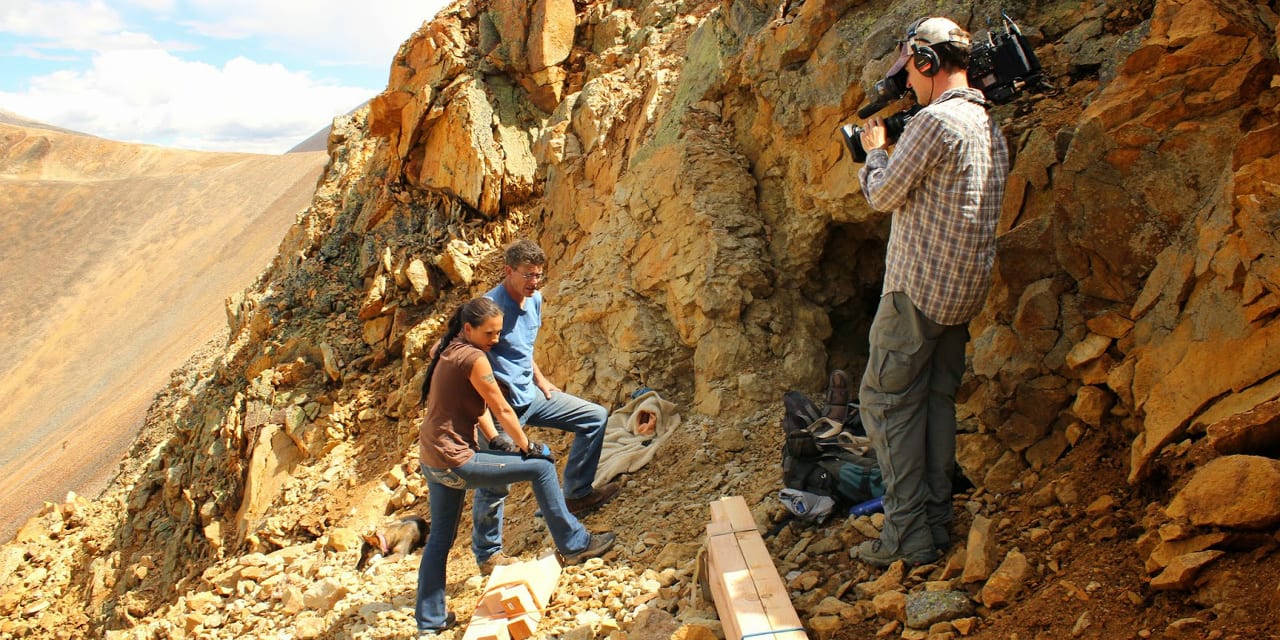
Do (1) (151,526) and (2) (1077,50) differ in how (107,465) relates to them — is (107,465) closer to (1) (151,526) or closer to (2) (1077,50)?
(1) (151,526)

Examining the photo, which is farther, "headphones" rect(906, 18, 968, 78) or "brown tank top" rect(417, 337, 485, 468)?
"brown tank top" rect(417, 337, 485, 468)

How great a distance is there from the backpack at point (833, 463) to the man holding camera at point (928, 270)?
0.50 m

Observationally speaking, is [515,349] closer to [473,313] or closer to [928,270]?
[473,313]

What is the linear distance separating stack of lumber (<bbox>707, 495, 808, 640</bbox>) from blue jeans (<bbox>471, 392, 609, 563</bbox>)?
114cm

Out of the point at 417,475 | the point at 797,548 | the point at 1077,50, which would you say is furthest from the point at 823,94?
the point at 417,475

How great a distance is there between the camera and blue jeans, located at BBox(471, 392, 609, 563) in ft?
14.2

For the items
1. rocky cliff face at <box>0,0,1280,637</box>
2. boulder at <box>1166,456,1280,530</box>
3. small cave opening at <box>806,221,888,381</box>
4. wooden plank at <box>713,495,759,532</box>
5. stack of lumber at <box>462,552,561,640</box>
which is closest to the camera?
boulder at <box>1166,456,1280,530</box>

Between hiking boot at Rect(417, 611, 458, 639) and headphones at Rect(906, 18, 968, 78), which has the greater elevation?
headphones at Rect(906, 18, 968, 78)

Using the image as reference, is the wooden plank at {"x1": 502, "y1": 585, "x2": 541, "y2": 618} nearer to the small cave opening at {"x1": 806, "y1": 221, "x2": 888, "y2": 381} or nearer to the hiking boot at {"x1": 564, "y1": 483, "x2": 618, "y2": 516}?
the hiking boot at {"x1": 564, "y1": 483, "x2": 618, "y2": 516}

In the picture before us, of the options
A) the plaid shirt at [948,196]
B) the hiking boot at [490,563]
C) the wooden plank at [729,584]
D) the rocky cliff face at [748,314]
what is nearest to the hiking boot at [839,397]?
the rocky cliff face at [748,314]

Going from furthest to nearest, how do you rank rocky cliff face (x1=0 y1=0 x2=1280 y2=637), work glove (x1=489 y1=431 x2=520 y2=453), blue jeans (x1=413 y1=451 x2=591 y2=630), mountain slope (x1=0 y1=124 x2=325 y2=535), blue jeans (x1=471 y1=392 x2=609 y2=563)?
mountain slope (x1=0 y1=124 x2=325 y2=535) < blue jeans (x1=471 y1=392 x2=609 y2=563) < work glove (x1=489 y1=431 x2=520 y2=453) < blue jeans (x1=413 y1=451 x2=591 y2=630) < rocky cliff face (x1=0 y1=0 x2=1280 y2=637)

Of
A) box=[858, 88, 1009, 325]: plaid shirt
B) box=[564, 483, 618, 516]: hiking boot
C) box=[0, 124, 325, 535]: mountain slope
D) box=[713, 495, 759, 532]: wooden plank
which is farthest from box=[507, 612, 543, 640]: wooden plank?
box=[0, 124, 325, 535]: mountain slope

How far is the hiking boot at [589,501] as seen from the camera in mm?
5008

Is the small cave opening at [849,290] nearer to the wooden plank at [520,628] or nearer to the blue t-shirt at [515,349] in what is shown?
the blue t-shirt at [515,349]
